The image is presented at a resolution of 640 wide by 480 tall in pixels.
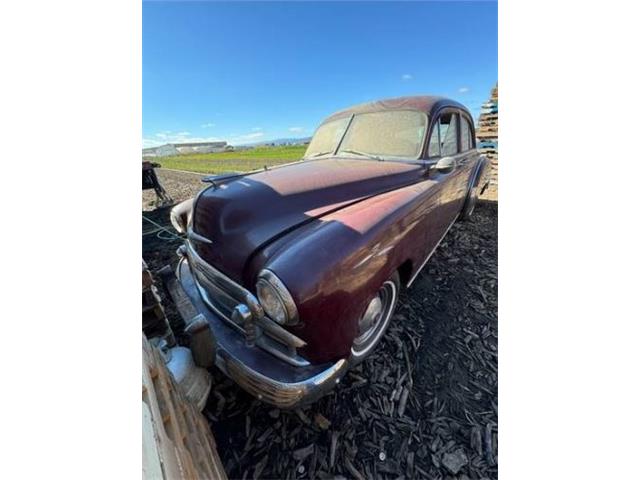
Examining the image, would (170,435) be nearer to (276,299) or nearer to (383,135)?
(276,299)

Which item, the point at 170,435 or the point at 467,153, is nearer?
the point at 170,435

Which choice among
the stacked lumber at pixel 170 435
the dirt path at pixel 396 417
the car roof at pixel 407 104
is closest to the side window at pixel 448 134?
the car roof at pixel 407 104

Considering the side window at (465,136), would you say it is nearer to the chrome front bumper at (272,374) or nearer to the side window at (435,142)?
the side window at (435,142)

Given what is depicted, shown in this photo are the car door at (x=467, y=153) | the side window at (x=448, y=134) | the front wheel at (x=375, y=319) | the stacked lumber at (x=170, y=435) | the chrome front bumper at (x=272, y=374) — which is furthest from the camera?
the car door at (x=467, y=153)

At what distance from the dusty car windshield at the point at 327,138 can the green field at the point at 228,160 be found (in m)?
0.29

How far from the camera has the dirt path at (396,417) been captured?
3.57 feet

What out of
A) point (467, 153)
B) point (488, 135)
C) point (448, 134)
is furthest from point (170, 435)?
point (488, 135)

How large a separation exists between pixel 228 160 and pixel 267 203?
615mm

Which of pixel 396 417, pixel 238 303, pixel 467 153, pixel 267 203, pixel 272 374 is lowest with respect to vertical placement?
pixel 396 417

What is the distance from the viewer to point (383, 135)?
2.09m

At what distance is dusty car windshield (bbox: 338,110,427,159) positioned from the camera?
2.02 m
